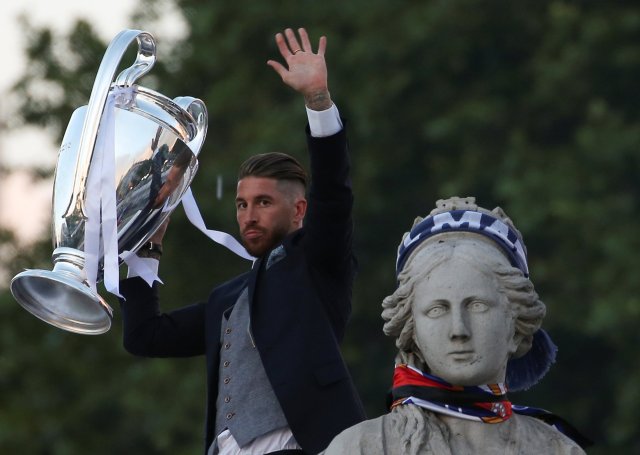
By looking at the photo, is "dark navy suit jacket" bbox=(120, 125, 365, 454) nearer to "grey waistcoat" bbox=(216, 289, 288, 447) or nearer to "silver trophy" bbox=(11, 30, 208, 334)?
"grey waistcoat" bbox=(216, 289, 288, 447)

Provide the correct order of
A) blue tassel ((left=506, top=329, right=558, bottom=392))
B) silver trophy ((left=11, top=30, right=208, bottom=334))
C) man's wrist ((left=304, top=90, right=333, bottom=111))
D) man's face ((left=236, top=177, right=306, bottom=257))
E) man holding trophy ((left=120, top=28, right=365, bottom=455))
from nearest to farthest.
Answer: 1. blue tassel ((left=506, top=329, right=558, bottom=392))
2. man's wrist ((left=304, top=90, right=333, bottom=111))
3. man holding trophy ((left=120, top=28, right=365, bottom=455))
4. silver trophy ((left=11, top=30, right=208, bottom=334))
5. man's face ((left=236, top=177, right=306, bottom=257))

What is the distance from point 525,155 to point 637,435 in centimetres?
265

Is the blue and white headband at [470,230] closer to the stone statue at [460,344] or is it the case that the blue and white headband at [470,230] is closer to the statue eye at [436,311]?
the stone statue at [460,344]

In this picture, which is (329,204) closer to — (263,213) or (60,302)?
(263,213)

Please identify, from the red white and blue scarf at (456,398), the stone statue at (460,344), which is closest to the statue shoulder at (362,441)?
the stone statue at (460,344)

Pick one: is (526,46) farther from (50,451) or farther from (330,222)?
(330,222)

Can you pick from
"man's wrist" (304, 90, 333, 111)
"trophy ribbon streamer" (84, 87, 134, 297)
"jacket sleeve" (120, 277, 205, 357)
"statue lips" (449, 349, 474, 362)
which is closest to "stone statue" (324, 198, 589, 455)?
"statue lips" (449, 349, 474, 362)

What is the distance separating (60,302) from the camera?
6660 millimetres

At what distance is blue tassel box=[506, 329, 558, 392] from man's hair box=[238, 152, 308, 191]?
1776 millimetres

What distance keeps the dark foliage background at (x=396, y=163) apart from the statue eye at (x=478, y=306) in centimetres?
1237

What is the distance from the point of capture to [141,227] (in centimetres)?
697

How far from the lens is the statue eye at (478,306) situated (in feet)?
16.6

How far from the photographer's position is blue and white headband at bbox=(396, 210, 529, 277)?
520cm

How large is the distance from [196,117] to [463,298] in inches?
94.3
